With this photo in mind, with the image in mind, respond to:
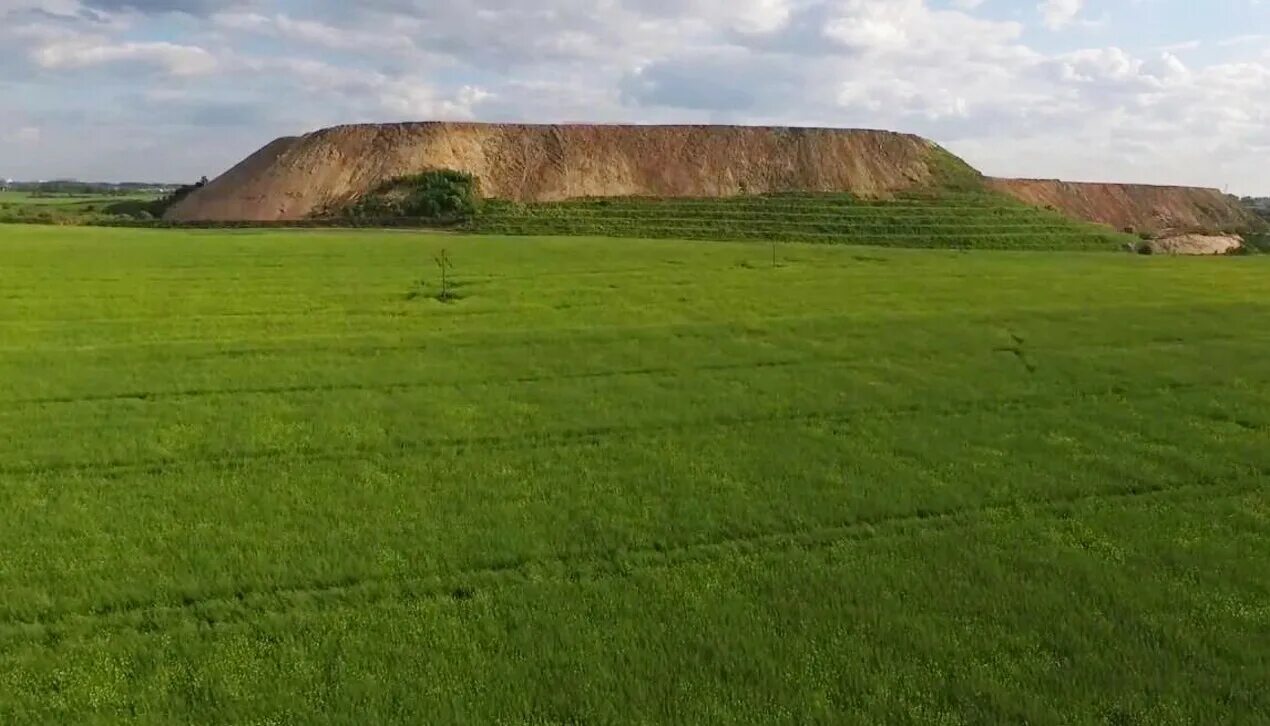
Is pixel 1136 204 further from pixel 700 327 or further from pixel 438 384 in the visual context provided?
pixel 438 384

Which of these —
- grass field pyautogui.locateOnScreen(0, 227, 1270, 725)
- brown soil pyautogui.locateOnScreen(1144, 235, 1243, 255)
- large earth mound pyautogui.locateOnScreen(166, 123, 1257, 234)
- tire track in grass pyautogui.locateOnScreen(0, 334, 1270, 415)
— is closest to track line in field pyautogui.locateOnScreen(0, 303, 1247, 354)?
grass field pyautogui.locateOnScreen(0, 227, 1270, 725)

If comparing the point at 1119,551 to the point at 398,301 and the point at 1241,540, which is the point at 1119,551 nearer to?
the point at 1241,540

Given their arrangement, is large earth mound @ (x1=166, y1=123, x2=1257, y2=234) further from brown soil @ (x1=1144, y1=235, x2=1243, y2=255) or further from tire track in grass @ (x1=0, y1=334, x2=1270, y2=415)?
tire track in grass @ (x1=0, y1=334, x2=1270, y2=415)

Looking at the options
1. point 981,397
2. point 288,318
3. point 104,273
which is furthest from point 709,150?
point 981,397

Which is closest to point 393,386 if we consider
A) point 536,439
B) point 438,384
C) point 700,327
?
point 438,384

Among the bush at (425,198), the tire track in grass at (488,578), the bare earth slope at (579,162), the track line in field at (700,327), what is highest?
the bare earth slope at (579,162)

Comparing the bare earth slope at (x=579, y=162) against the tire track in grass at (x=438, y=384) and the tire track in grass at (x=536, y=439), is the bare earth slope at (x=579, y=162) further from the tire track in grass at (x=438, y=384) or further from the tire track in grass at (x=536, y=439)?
the tire track in grass at (x=536, y=439)

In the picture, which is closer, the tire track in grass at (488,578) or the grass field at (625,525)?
the grass field at (625,525)

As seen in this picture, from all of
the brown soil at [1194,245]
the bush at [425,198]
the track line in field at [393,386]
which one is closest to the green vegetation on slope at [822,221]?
the bush at [425,198]
